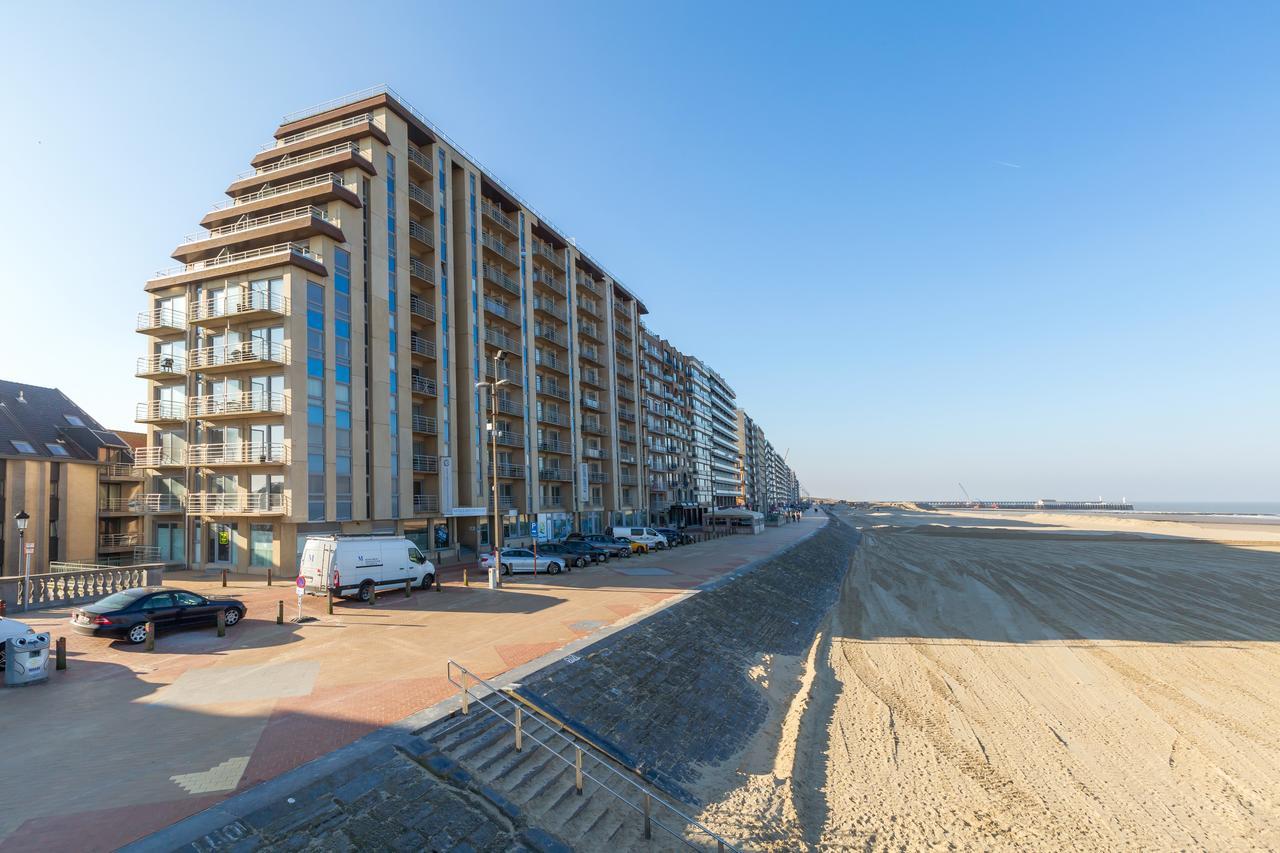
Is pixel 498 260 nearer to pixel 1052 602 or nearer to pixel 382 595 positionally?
pixel 382 595

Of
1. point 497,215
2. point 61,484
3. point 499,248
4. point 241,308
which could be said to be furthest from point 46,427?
point 497,215

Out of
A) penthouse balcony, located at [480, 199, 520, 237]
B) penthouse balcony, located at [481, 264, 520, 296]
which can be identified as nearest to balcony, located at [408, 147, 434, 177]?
penthouse balcony, located at [480, 199, 520, 237]

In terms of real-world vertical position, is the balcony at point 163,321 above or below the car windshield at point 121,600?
above

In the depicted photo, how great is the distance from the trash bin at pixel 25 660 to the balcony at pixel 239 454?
16.6 meters

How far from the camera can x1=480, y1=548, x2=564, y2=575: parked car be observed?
31.3 metres

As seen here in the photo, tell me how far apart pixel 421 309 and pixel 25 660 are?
1122 inches

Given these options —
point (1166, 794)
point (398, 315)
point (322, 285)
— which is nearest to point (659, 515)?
point (398, 315)

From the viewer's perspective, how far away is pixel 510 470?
45.9m

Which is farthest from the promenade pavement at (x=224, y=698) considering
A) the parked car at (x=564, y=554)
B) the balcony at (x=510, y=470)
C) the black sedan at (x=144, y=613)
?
the balcony at (x=510, y=470)

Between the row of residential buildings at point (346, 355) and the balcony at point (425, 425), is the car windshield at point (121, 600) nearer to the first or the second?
the row of residential buildings at point (346, 355)

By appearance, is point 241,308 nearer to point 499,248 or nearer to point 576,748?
point 499,248

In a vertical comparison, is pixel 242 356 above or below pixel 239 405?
above

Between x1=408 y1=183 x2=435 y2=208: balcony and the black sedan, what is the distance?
92.6ft

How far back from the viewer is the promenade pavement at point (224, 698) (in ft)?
25.4
